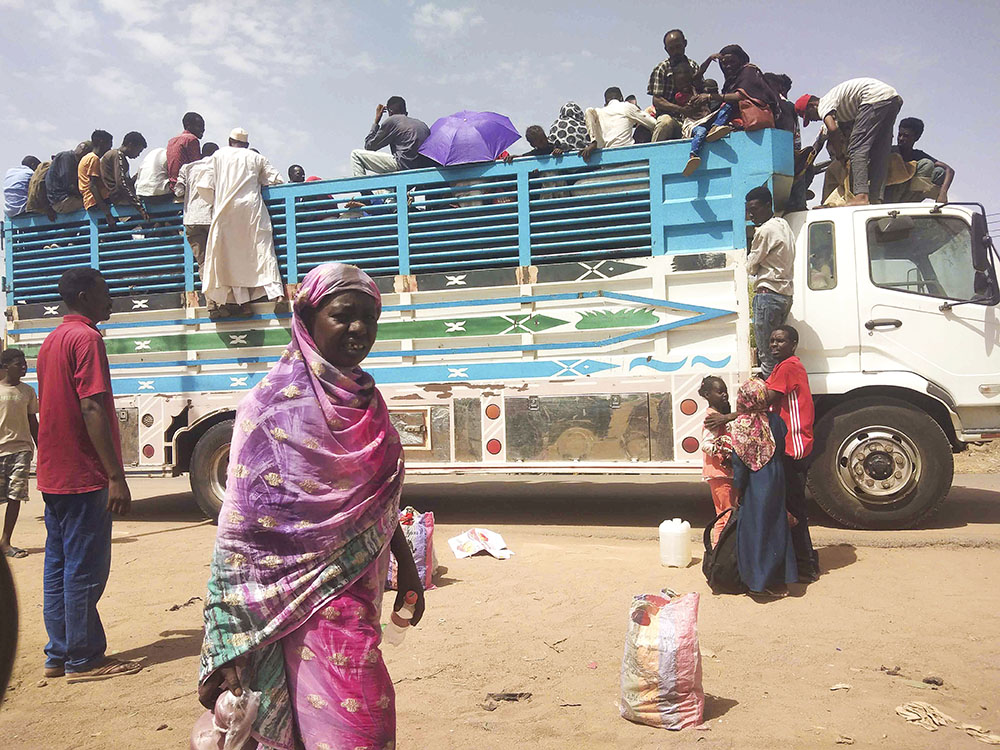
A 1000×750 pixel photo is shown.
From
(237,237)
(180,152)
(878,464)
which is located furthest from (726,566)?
(180,152)

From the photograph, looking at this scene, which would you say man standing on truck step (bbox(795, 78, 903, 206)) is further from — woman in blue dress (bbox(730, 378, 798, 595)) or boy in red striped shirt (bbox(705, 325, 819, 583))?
woman in blue dress (bbox(730, 378, 798, 595))

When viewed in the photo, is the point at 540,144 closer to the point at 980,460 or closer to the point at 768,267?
the point at 768,267

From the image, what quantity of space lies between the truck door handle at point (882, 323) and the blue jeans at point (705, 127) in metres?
1.82

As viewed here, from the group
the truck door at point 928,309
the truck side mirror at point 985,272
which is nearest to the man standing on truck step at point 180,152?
the truck door at point 928,309

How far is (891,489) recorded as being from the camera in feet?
18.5

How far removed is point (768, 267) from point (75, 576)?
4803 mm

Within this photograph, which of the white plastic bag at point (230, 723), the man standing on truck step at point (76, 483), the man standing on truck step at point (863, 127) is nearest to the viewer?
the white plastic bag at point (230, 723)

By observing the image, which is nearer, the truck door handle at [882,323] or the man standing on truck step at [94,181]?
the truck door handle at [882,323]

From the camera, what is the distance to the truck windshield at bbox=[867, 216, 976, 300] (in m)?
5.85

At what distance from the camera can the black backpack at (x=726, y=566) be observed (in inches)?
174

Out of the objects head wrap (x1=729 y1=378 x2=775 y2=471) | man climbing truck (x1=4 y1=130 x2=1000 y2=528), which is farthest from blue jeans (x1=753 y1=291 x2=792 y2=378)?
head wrap (x1=729 y1=378 x2=775 y2=471)

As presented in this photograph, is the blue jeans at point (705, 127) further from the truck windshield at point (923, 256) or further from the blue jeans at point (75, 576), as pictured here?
the blue jeans at point (75, 576)

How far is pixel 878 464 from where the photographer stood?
18.5 ft

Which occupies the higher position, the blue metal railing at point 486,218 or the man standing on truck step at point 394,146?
the man standing on truck step at point 394,146
